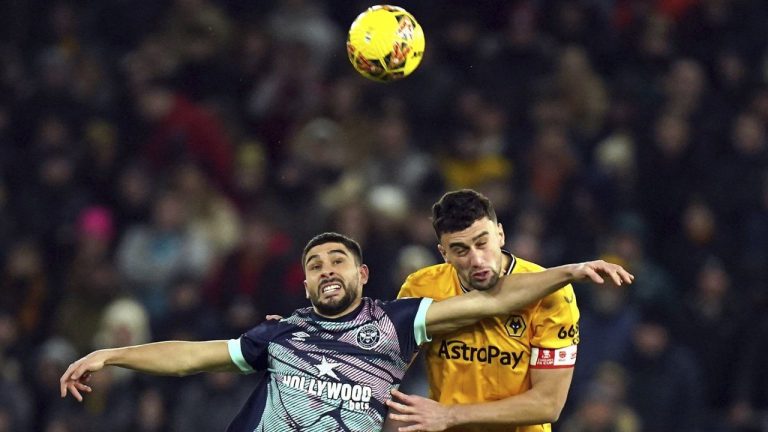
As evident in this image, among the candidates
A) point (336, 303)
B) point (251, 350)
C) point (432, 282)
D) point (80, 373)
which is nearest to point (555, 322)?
point (432, 282)

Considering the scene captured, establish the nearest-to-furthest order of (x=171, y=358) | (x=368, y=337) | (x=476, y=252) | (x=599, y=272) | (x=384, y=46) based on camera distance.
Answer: (x=599, y=272) → (x=476, y=252) → (x=368, y=337) → (x=171, y=358) → (x=384, y=46)

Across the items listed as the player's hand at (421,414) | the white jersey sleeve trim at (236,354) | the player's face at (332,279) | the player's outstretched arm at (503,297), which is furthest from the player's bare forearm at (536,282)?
the white jersey sleeve trim at (236,354)

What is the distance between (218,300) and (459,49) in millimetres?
2975

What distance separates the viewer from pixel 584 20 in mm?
12445

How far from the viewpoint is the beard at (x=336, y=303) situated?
6699mm

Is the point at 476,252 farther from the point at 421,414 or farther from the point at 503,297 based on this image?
the point at 421,414

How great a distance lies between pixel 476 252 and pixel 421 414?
2.32 feet

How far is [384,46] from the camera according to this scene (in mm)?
7418

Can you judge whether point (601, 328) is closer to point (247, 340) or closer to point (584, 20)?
point (584, 20)

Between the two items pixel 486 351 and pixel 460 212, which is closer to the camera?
pixel 460 212

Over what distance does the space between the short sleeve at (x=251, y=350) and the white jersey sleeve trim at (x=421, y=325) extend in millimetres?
634

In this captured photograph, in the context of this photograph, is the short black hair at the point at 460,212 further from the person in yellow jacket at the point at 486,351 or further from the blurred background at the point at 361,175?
the blurred background at the point at 361,175

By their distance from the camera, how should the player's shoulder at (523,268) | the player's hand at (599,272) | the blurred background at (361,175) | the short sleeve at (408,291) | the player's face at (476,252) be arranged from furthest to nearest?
the blurred background at (361,175) → the short sleeve at (408,291) → the player's shoulder at (523,268) → the player's face at (476,252) → the player's hand at (599,272)

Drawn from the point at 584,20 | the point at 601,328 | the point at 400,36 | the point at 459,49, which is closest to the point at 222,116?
the point at 459,49
